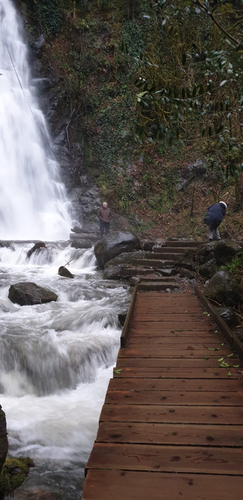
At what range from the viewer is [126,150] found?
2059cm

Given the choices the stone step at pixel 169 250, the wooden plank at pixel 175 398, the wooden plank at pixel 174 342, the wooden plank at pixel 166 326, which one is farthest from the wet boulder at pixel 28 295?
the wooden plank at pixel 175 398

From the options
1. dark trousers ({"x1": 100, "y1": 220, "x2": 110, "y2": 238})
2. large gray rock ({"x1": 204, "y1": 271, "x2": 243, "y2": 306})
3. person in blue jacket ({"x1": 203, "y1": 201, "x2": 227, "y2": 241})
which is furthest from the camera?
dark trousers ({"x1": 100, "y1": 220, "x2": 110, "y2": 238})

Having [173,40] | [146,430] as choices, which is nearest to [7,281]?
[146,430]

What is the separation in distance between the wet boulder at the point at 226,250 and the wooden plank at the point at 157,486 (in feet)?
22.9

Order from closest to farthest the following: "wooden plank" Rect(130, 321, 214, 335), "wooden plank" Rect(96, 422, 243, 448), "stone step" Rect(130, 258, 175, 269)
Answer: "wooden plank" Rect(96, 422, 243, 448) < "wooden plank" Rect(130, 321, 214, 335) < "stone step" Rect(130, 258, 175, 269)

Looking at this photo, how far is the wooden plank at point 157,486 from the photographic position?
2105 mm

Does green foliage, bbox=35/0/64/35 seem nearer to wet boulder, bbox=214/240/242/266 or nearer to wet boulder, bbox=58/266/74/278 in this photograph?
wet boulder, bbox=58/266/74/278

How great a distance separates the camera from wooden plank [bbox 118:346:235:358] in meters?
4.38

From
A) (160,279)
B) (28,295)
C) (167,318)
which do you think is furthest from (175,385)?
(160,279)

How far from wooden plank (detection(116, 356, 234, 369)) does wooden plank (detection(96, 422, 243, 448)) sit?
123 centimetres

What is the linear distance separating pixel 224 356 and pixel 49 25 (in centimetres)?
2443

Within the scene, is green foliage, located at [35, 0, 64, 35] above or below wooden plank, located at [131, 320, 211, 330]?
above

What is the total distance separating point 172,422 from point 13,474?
1916 mm

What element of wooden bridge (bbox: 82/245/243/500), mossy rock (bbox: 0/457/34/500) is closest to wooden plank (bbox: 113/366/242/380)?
wooden bridge (bbox: 82/245/243/500)
